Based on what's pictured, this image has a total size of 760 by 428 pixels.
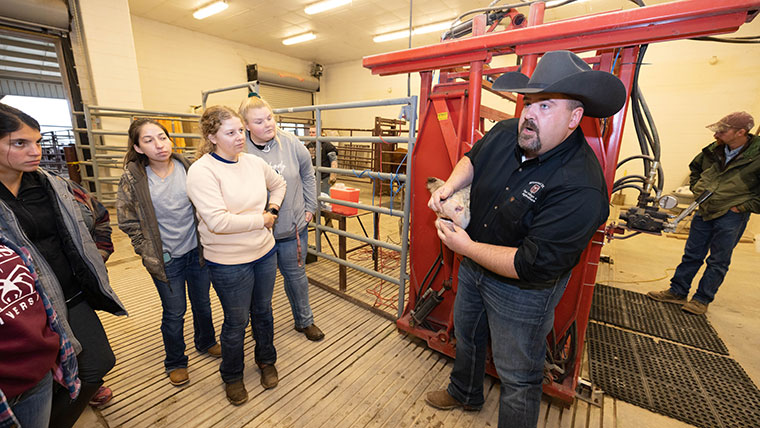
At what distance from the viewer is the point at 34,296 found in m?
0.97

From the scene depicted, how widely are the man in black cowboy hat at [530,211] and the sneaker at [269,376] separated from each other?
121cm

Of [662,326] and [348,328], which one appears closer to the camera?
[348,328]

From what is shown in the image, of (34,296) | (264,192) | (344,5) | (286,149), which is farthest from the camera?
(344,5)

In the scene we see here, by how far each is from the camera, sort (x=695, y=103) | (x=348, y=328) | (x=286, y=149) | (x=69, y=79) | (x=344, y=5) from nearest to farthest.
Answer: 1. (x=286, y=149)
2. (x=348, y=328)
3. (x=69, y=79)
4. (x=695, y=103)
5. (x=344, y=5)

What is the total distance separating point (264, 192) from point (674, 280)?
3936mm

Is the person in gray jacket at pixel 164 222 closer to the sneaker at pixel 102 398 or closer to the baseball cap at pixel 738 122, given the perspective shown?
the sneaker at pixel 102 398

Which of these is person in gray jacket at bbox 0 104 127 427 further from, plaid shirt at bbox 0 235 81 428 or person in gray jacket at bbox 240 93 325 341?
person in gray jacket at bbox 240 93 325 341

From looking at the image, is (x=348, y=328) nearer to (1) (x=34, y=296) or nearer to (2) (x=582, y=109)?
(1) (x=34, y=296)

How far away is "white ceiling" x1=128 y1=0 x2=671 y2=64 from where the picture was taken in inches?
252

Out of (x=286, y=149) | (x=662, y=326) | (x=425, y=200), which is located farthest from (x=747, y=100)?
(x=286, y=149)

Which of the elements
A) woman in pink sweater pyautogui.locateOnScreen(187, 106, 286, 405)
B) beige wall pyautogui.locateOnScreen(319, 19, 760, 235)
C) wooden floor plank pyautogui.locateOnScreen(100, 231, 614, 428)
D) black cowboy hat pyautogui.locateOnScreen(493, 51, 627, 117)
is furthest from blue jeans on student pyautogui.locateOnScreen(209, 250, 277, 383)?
beige wall pyautogui.locateOnScreen(319, 19, 760, 235)

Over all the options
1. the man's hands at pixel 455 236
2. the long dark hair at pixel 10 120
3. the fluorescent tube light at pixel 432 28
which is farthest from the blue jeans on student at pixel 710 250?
the fluorescent tube light at pixel 432 28

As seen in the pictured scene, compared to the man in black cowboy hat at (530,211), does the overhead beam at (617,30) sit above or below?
above

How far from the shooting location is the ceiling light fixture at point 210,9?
6.68 metres
